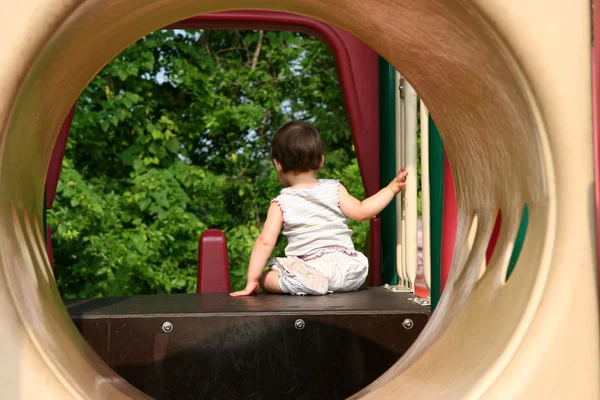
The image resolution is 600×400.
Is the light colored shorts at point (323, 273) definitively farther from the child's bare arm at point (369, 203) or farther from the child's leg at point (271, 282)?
the child's bare arm at point (369, 203)

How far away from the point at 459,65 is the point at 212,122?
520cm

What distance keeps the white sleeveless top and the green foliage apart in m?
3.13

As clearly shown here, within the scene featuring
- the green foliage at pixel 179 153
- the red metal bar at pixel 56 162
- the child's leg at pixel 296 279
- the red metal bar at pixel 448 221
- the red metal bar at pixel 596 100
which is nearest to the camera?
the red metal bar at pixel 596 100

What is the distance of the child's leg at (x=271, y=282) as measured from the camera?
2908mm

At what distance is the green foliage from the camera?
20.1ft

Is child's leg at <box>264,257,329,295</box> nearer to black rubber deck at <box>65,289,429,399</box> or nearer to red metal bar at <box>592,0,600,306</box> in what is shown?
black rubber deck at <box>65,289,429,399</box>

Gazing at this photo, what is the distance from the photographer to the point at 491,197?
4.68ft

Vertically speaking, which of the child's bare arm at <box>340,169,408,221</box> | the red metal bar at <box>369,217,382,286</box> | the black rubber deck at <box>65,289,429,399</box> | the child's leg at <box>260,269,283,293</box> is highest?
the child's bare arm at <box>340,169,408,221</box>

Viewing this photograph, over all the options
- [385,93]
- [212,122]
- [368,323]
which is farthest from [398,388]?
[212,122]

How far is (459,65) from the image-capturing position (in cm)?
133

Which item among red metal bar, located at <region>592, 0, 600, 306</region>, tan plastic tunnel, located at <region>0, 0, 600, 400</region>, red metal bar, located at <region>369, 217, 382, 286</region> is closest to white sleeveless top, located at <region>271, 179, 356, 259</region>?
red metal bar, located at <region>369, 217, 382, 286</region>

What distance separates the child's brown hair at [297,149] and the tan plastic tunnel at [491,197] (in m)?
1.69

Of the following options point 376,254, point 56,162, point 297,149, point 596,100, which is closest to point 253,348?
point 297,149

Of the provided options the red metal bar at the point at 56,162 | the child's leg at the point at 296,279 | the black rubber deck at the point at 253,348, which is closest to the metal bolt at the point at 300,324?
the black rubber deck at the point at 253,348
